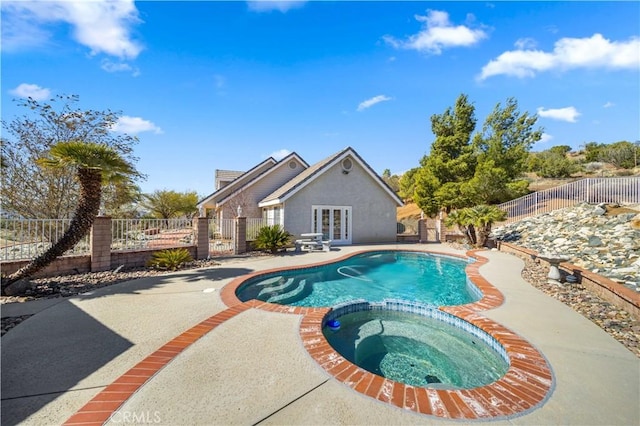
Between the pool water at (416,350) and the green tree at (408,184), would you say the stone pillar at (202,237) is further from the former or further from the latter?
the green tree at (408,184)

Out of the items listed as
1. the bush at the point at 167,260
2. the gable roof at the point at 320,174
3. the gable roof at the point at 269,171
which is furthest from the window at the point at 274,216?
the bush at the point at 167,260

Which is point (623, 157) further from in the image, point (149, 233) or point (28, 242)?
point (28, 242)

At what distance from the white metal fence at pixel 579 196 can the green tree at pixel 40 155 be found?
29519 millimetres

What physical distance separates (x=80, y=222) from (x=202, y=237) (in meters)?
5.40

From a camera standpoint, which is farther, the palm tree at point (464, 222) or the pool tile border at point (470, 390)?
the palm tree at point (464, 222)

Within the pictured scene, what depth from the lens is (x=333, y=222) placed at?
65.7ft

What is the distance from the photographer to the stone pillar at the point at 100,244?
10.1 meters

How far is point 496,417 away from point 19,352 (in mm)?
7073

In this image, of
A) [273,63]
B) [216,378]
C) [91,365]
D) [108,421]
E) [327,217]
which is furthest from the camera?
[327,217]

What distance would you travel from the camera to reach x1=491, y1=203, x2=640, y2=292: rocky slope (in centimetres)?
949

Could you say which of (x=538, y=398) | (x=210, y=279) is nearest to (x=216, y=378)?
(x=538, y=398)

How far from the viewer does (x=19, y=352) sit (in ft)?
14.4

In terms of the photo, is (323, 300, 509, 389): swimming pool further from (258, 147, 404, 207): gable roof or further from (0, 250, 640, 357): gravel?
(258, 147, 404, 207): gable roof

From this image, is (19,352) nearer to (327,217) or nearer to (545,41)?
(327,217)
